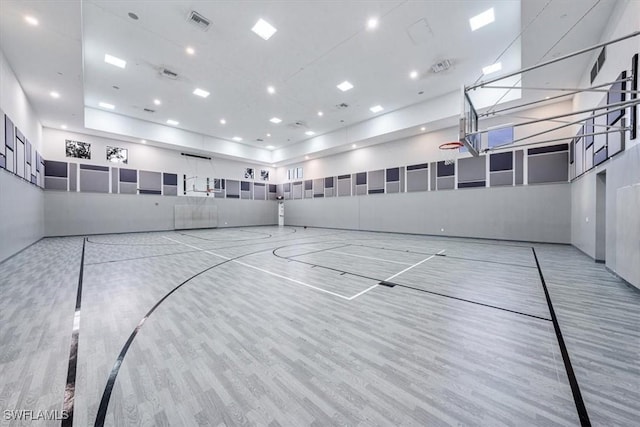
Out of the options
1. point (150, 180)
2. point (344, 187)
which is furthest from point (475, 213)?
point (150, 180)

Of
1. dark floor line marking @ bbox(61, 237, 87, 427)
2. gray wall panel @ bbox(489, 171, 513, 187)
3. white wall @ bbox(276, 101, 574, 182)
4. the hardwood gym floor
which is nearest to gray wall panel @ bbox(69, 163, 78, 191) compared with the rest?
the hardwood gym floor

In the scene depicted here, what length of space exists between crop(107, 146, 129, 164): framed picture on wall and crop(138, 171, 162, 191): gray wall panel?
921mm

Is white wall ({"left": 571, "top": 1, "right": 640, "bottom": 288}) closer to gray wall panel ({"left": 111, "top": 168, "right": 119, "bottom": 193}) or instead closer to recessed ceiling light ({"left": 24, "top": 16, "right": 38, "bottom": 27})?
recessed ceiling light ({"left": 24, "top": 16, "right": 38, "bottom": 27})

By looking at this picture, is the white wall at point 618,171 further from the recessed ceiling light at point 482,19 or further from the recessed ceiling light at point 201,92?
the recessed ceiling light at point 201,92

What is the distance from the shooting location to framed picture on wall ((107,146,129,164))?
39.1 feet

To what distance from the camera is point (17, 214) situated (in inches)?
264

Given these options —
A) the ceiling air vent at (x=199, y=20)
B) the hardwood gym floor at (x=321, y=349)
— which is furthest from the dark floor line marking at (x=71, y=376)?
the ceiling air vent at (x=199, y=20)

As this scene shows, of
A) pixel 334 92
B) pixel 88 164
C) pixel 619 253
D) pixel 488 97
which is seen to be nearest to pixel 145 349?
pixel 619 253

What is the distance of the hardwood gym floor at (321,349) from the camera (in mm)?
1542

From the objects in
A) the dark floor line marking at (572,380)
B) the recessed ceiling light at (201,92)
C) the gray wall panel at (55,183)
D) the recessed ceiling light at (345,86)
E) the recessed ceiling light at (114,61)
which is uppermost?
the recessed ceiling light at (345,86)

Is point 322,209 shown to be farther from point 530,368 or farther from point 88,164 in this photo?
point 530,368

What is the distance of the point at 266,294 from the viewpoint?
12.0 feet

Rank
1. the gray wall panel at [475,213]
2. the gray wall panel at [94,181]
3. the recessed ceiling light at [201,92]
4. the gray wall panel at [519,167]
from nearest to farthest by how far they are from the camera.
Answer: the gray wall panel at [475,213], the recessed ceiling light at [201,92], the gray wall panel at [519,167], the gray wall panel at [94,181]

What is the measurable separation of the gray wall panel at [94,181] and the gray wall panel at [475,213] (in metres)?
12.0
